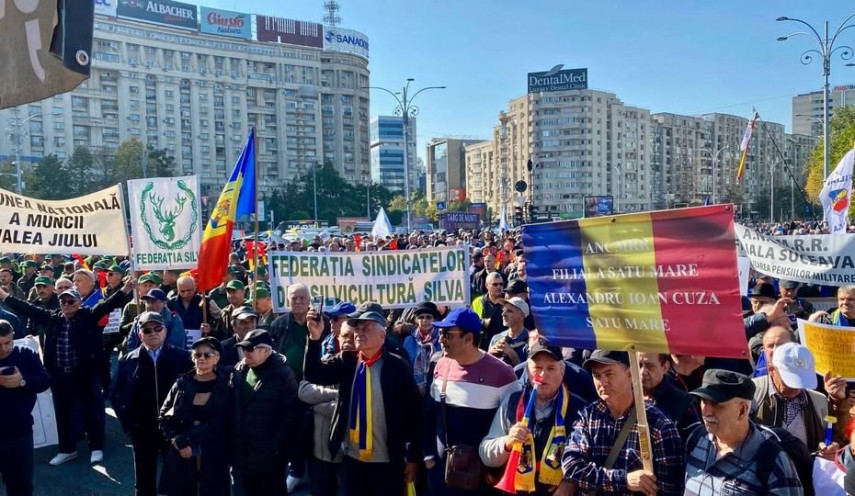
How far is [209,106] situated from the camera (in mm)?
90500

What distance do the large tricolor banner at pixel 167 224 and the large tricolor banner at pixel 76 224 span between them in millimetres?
196

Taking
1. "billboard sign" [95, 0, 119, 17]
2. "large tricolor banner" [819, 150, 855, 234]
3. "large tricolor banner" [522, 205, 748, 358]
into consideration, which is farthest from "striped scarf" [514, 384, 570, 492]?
"billboard sign" [95, 0, 119, 17]

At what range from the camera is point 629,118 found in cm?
12519

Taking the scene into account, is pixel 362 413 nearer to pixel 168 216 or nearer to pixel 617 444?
pixel 617 444

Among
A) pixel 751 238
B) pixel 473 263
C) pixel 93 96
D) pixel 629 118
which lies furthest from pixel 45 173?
pixel 629 118

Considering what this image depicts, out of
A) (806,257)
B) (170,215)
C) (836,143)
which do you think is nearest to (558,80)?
(836,143)

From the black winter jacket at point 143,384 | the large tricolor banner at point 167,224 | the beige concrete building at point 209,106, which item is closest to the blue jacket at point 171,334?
the black winter jacket at point 143,384

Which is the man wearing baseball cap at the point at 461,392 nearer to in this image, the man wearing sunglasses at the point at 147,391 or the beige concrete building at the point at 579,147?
the man wearing sunglasses at the point at 147,391

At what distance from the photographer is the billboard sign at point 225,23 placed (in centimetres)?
9225

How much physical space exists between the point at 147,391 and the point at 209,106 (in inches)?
3627

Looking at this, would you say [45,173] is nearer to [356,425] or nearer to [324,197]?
[324,197]

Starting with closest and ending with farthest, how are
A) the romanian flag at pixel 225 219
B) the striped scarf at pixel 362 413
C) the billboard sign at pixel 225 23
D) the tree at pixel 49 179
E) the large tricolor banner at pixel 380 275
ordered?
the striped scarf at pixel 362 413 < the large tricolor banner at pixel 380 275 < the romanian flag at pixel 225 219 < the tree at pixel 49 179 < the billboard sign at pixel 225 23

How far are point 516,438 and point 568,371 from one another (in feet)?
1.93

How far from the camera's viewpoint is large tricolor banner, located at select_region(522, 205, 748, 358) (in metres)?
2.62
